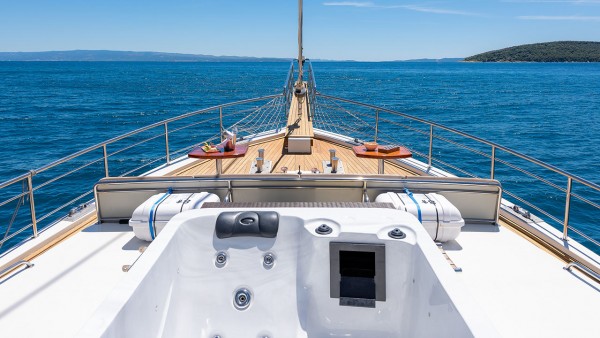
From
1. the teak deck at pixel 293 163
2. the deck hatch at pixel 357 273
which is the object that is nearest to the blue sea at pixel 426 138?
the teak deck at pixel 293 163

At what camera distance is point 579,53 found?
363 feet

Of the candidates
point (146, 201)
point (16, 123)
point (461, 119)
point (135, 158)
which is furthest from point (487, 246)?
point (16, 123)

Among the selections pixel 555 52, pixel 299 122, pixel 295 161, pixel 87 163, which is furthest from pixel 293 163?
pixel 555 52

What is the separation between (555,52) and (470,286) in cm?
13193

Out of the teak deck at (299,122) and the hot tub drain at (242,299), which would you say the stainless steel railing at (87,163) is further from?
the hot tub drain at (242,299)

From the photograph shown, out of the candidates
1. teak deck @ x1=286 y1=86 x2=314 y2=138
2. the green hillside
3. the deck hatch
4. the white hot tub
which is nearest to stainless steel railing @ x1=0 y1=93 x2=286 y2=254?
teak deck @ x1=286 y1=86 x2=314 y2=138

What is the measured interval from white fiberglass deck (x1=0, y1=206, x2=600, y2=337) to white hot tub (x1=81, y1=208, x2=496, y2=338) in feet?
1.31

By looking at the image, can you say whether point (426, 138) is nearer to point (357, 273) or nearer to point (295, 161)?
point (295, 161)

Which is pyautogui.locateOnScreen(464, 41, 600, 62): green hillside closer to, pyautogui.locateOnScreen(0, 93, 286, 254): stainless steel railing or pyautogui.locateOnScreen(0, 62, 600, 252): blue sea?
pyautogui.locateOnScreen(0, 62, 600, 252): blue sea

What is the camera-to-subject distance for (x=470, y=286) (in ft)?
9.81

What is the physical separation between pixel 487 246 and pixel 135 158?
1137 cm

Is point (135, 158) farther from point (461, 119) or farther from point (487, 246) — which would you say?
point (461, 119)

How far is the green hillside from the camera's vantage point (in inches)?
4343

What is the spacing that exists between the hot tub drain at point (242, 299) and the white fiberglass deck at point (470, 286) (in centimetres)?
74
